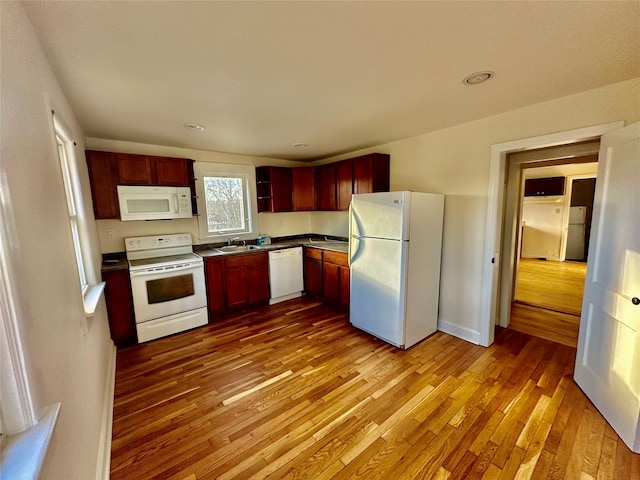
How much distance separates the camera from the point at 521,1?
1.13 m

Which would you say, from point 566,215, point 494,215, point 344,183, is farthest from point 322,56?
point 566,215

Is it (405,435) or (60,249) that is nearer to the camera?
(60,249)

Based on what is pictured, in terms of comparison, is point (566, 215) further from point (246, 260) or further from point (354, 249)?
point (246, 260)

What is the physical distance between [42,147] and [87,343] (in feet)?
3.74

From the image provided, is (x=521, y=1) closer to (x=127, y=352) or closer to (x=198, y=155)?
(x=198, y=155)

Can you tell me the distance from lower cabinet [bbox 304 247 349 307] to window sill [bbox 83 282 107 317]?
8.30ft

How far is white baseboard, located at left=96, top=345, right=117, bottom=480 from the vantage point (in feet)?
4.86

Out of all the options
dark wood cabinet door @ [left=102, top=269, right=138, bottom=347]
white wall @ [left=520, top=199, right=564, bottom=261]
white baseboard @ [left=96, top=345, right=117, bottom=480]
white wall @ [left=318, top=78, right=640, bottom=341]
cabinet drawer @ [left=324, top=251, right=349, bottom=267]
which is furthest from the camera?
white wall @ [left=520, top=199, right=564, bottom=261]

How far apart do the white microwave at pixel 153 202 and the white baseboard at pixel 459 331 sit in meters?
3.41

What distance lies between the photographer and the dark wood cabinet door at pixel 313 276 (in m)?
4.05

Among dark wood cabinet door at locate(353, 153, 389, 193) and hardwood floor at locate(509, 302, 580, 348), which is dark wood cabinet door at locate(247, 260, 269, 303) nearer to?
dark wood cabinet door at locate(353, 153, 389, 193)

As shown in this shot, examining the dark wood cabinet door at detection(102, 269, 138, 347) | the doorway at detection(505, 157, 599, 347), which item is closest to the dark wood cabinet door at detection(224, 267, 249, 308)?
the dark wood cabinet door at detection(102, 269, 138, 347)

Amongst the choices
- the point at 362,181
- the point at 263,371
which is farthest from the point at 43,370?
the point at 362,181

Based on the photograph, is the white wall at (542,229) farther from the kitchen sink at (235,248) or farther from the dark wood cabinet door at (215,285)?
the dark wood cabinet door at (215,285)
